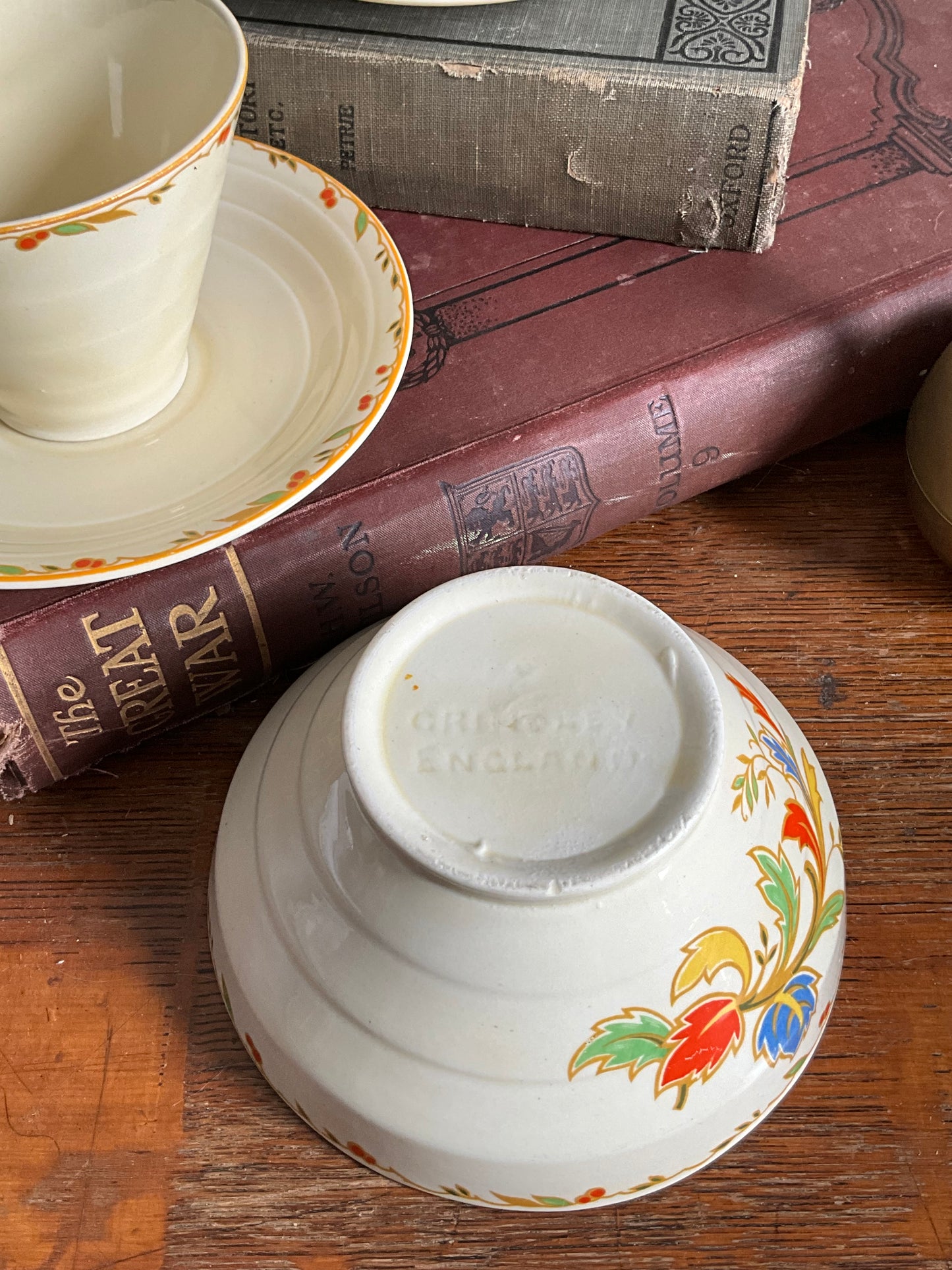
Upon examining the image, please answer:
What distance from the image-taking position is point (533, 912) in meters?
0.37

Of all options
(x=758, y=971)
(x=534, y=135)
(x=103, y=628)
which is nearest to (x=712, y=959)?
(x=758, y=971)

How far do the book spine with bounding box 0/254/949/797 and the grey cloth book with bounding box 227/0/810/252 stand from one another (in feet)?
0.27

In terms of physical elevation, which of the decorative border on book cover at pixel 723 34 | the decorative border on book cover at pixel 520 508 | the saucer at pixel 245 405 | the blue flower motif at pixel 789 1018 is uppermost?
the decorative border on book cover at pixel 723 34

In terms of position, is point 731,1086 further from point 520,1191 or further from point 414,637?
point 414,637

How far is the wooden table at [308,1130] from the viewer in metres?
→ 0.42

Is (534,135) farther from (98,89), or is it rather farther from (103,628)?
(103,628)

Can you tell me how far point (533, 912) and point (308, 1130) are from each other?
143 mm

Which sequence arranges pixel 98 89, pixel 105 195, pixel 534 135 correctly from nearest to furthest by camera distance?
pixel 105 195 → pixel 98 89 → pixel 534 135

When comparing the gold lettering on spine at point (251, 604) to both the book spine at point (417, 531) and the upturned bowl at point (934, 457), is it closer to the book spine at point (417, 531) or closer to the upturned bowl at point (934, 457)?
the book spine at point (417, 531)

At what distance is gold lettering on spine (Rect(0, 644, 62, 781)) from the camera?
47cm

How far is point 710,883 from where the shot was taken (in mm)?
395

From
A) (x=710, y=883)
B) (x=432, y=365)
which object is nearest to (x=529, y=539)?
(x=432, y=365)

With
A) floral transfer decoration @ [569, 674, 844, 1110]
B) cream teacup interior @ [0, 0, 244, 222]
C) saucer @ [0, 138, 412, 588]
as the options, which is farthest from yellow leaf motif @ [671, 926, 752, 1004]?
cream teacup interior @ [0, 0, 244, 222]

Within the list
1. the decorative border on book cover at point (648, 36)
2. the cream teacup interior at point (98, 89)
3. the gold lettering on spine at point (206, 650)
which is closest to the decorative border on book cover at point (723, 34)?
the decorative border on book cover at point (648, 36)
